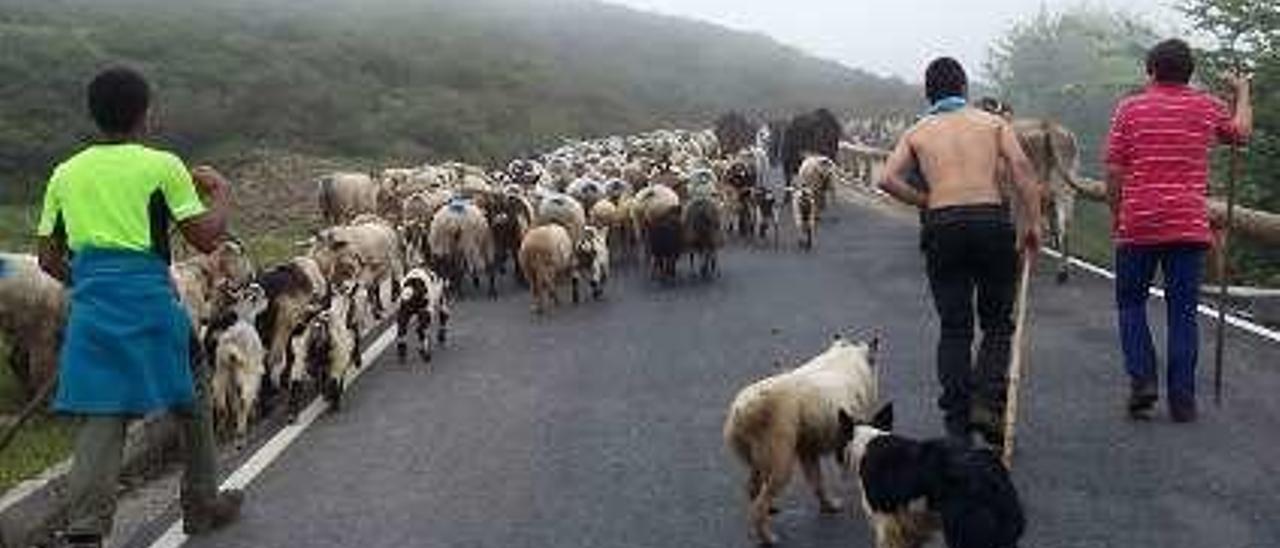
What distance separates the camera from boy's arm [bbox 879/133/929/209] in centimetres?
968

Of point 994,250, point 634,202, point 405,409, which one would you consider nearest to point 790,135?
point 634,202

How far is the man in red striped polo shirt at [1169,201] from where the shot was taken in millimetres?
10531

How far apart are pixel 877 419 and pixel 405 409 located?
185 inches

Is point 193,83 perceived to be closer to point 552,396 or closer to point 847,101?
point 552,396

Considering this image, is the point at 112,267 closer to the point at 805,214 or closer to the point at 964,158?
the point at 964,158

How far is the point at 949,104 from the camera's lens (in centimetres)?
971

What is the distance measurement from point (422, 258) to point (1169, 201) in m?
11.3

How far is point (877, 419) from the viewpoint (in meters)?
8.38

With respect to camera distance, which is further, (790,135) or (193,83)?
(193,83)

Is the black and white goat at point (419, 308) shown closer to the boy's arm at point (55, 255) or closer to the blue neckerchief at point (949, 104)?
the blue neckerchief at point (949, 104)

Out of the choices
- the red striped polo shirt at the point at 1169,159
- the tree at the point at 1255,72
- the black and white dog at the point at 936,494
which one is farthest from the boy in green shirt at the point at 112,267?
the tree at the point at 1255,72

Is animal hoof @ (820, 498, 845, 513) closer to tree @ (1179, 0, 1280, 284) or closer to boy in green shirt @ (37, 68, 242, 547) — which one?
boy in green shirt @ (37, 68, 242, 547)

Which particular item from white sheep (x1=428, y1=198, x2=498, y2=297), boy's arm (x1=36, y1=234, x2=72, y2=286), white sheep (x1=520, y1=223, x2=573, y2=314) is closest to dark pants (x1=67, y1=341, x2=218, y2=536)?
boy's arm (x1=36, y1=234, x2=72, y2=286)

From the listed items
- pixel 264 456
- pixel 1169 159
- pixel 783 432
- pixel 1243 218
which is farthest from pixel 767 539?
pixel 1243 218
